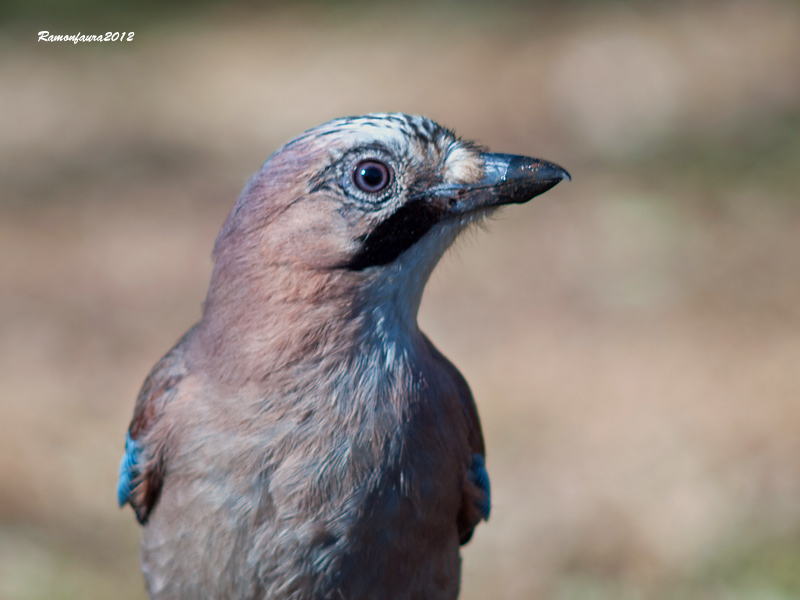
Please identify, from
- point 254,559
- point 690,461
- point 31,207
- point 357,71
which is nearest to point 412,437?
point 254,559

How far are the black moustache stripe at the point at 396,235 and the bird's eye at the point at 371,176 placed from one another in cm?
10

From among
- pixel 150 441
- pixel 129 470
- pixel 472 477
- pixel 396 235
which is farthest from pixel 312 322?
pixel 129 470

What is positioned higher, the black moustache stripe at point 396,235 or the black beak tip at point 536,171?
the black beak tip at point 536,171

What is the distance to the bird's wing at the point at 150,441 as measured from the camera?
3.21m

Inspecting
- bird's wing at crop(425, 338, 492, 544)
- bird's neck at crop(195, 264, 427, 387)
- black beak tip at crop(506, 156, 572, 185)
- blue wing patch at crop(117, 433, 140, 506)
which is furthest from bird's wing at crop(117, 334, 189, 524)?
black beak tip at crop(506, 156, 572, 185)

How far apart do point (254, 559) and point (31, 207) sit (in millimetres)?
8630

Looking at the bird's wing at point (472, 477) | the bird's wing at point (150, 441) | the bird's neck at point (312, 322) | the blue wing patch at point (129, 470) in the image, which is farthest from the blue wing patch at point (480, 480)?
the blue wing patch at point (129, 470)

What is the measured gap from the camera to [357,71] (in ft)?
44.1

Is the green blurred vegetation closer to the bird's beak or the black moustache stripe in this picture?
the bird's beak

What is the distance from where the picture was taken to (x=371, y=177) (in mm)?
2840

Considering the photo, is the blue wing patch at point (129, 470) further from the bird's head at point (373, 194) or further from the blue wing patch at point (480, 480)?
the blue wing patch at point (480, 480)

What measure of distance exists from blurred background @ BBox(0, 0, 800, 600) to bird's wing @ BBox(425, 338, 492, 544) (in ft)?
1.94

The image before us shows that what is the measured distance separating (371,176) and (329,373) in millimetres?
658

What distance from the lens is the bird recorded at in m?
2.86
